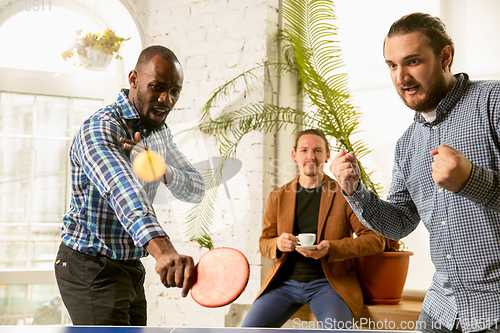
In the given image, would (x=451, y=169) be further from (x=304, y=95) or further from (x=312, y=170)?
(x=304, y=95)

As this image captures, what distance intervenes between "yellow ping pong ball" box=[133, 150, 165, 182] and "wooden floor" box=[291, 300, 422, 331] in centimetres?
152

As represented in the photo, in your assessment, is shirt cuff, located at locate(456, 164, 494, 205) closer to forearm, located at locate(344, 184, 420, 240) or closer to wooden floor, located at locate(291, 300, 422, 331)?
forearm, located at locate(344, 184, 420, 240)

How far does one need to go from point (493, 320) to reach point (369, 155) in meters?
1.94

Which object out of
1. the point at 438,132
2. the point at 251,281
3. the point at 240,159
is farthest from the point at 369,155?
the point at 438,132

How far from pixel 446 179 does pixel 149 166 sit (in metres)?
1.07

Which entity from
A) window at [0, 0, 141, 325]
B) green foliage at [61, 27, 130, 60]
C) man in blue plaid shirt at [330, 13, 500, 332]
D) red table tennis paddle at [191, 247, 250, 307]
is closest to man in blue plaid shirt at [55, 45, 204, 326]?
red table tennis paddle at [191, 247, 250, 307]

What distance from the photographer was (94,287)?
157cm

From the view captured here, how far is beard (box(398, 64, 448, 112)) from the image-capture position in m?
1.62

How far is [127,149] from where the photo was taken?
1.53 meters

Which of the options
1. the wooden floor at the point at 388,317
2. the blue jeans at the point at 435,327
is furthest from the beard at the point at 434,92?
the wooden floor at the point at 388,317

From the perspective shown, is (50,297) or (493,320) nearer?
(493,320)

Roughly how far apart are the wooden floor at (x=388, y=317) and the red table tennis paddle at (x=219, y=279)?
1662mm

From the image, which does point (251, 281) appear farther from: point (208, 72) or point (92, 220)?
point (92, 220)

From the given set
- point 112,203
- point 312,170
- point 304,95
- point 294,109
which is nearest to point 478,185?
point 112,203
